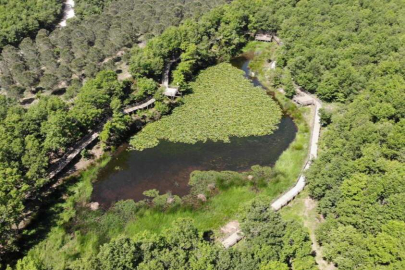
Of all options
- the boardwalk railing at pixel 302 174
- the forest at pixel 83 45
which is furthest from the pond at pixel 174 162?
the forest at pixel 83 45

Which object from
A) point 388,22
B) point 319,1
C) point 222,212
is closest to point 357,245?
point 222,212

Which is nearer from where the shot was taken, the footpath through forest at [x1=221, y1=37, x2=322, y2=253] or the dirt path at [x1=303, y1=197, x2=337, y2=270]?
the dirt path at [x1=303, y1=197, x2=337, y2=270]

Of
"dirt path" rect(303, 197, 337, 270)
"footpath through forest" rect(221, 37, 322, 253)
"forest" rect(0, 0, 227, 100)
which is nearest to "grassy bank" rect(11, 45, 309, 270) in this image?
"footpath through forest" rect(221, 37, 322, 253)

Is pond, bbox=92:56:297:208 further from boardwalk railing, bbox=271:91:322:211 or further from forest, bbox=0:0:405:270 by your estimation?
forest, bbox=0:0:405:270


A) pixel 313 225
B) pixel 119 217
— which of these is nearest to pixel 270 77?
pixel 313 225

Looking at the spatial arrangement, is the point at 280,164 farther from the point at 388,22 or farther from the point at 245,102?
the point at 388,22

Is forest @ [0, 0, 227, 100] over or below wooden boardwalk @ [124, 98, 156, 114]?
over
